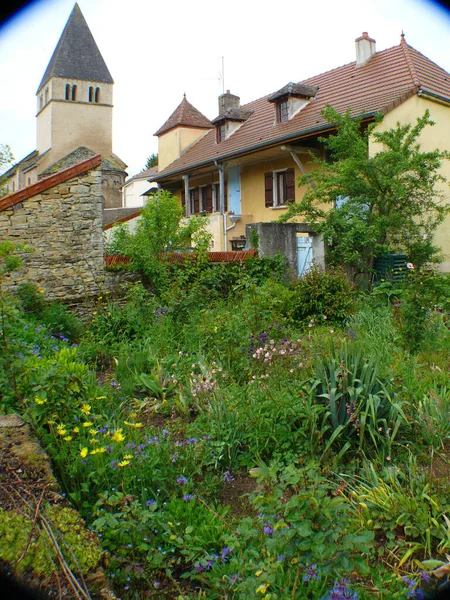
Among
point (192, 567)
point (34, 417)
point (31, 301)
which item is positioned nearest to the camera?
point (192, 567)

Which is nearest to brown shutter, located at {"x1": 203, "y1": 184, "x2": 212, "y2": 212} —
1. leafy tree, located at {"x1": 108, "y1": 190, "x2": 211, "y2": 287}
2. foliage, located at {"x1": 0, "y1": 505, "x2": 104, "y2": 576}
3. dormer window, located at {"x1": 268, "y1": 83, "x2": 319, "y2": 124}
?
dormer window, located at {"x1": 268, "y1": 83, "x2": 319, "y2": 124}

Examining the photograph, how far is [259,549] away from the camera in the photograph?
2584 millimetres

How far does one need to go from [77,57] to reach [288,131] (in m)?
48.7

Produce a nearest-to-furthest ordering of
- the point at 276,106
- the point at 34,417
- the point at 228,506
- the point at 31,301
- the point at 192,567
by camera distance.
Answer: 1. the point at 192,567
2. the point at 228,506
3. the point at 34,417
4. the point at 31,301
5. the point at 276,106

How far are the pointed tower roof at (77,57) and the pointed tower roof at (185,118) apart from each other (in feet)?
113

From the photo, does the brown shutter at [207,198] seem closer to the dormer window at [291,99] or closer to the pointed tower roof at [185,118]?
the pointed tower roof at [185,118]

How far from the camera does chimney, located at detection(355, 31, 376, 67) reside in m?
18.0

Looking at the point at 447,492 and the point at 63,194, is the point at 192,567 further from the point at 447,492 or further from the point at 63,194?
the point at 63,194

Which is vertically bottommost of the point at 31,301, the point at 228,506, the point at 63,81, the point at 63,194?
the point at 228,506

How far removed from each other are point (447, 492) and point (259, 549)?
1.30 m

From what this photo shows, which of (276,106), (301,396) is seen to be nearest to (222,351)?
(301,396)

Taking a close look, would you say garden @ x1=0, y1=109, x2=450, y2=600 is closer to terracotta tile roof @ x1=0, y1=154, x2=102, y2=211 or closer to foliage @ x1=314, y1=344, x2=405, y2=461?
foliage @ x1=314, y1=344, x2=405, y2=461

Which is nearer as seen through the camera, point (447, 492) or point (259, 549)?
point (259, 549)

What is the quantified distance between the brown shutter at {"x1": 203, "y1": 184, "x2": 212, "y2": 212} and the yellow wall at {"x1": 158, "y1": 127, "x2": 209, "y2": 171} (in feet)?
10.7
